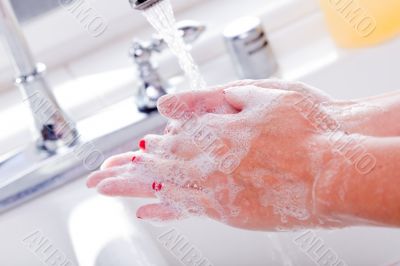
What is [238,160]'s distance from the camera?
2.00 feet

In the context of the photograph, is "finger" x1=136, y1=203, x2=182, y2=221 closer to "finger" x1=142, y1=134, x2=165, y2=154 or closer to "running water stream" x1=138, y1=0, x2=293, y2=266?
"finger" x1=142, y1=134, x2=165, y2=154

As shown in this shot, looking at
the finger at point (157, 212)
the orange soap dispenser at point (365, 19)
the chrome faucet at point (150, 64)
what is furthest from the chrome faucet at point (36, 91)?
the orange soap dispenser at point (365, 19)

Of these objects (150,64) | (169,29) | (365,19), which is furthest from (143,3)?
(365,19)

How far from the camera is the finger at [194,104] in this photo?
0.66 m

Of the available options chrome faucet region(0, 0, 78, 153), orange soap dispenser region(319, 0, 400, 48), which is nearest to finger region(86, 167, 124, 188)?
chrome faucet region(0, 0, 78, 153)

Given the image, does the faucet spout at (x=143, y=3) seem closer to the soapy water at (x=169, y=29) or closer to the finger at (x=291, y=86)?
the soapy water at (x=169, y=29)

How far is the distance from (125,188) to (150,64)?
0.77 ft

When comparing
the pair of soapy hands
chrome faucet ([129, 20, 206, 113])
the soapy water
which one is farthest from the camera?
chrome faucet ([129, 20, 206, 113])

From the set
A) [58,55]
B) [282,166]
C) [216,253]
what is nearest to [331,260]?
[216,253]

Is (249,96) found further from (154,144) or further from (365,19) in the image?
(365,19)

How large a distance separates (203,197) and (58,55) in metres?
0.53

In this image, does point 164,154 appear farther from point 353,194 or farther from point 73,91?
point 73,91

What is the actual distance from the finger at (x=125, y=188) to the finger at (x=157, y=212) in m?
0.02

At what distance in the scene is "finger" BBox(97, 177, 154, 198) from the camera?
645 mm
